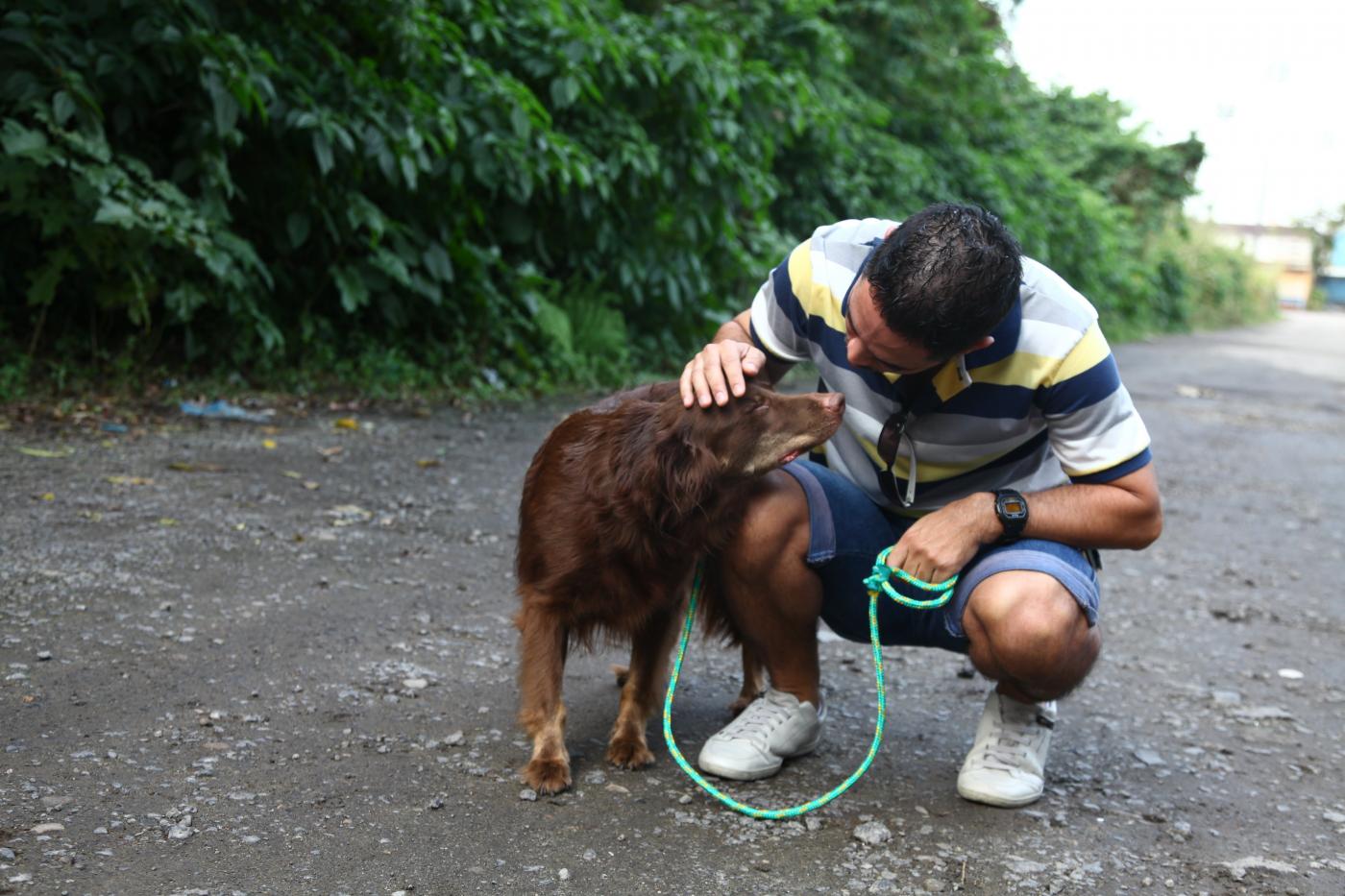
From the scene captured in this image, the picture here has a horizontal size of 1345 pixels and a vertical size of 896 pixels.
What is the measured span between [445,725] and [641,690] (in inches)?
19.2

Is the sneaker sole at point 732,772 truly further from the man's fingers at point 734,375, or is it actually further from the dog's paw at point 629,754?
the man's fingers at point 734,375

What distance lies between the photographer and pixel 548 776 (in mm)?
2619

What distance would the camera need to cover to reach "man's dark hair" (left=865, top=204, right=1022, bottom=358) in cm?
226

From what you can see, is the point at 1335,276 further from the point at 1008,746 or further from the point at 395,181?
the point at 1008,746

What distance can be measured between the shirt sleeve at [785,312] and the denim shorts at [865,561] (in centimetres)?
28

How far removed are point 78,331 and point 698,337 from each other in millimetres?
4217

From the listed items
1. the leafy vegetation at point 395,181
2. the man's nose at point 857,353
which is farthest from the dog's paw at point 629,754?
the leafy vegetation at point 395,181

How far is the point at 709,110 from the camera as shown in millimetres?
7859

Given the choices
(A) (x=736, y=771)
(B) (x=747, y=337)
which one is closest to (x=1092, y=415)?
(B) (x=747, y=337)

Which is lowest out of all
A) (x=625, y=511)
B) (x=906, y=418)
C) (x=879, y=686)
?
(x=879, y=686)

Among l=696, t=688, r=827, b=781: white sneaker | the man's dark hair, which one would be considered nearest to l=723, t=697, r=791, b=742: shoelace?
l=696, t=688, r=827, b=781: white sneaker

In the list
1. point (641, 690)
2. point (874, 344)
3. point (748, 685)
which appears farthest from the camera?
point (748, 685)

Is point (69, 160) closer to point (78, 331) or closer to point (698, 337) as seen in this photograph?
point (78, 331)

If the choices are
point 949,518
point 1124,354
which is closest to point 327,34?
point 949,518
